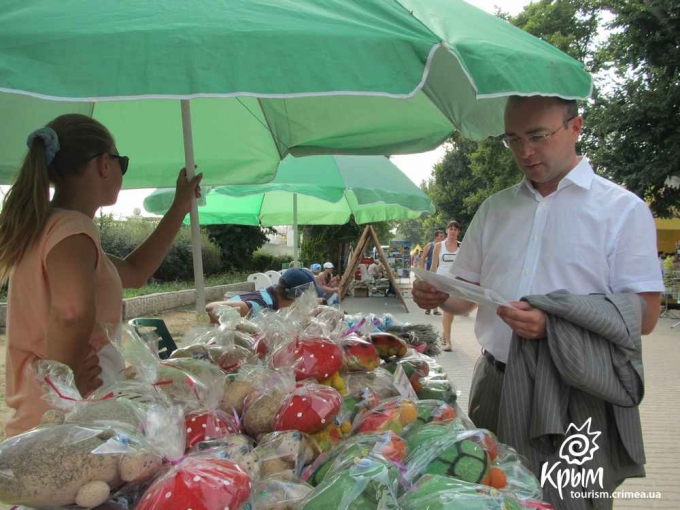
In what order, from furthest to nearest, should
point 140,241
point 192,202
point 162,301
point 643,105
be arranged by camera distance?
point 140,241
point 643,105
point 162,301
point 192,202

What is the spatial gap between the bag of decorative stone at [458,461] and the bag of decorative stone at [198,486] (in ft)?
1.34

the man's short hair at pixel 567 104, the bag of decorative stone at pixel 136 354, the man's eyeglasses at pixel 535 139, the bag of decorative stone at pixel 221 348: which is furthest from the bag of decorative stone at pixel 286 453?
the man's short hair at pixel 567 104

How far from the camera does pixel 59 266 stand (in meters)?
1.74

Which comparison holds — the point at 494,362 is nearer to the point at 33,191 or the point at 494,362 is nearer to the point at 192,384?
the point at 192,384

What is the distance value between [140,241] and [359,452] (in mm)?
19362

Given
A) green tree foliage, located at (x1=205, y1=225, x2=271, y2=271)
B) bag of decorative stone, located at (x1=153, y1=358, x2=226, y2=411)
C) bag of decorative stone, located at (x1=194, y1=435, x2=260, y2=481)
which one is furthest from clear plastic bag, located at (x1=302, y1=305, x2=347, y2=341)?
green tree foliage, located at (x1=205, y1=225, x2=271, y2=271)

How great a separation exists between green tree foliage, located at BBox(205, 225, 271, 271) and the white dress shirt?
65.4 ft

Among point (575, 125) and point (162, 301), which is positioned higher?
point (575, 125)

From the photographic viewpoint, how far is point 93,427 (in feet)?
3.56

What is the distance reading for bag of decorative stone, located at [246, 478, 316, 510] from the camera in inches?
44.3

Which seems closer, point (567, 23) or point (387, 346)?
point (387, 346)

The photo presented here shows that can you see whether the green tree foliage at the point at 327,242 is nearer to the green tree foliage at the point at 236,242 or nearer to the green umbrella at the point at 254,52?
the green tree foliage at the point at 236,242

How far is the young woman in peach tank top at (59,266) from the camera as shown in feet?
5.71

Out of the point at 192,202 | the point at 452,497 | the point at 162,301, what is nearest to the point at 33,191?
the point at 192,202
